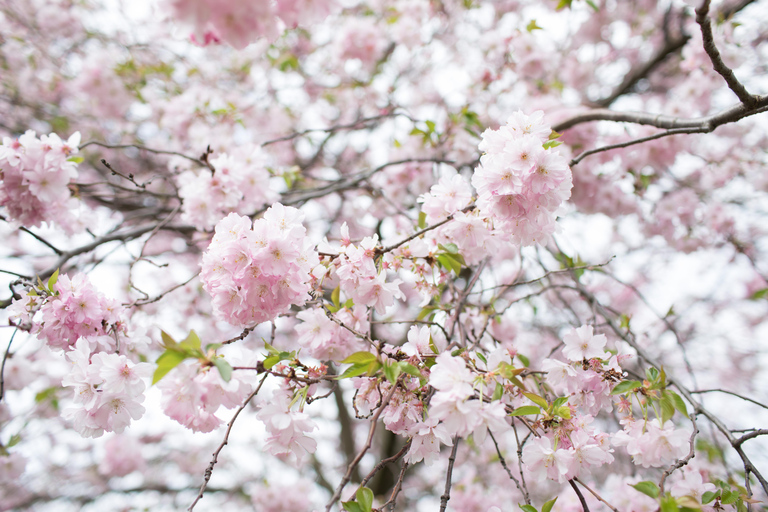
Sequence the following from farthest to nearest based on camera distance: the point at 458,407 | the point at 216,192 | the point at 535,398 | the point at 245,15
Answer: the point at 216,192 → the point at 535,398 → the point at 458,407 → the point at 245,15

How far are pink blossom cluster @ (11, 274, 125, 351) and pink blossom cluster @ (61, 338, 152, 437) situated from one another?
19 cm

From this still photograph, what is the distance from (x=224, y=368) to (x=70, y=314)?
922 mm

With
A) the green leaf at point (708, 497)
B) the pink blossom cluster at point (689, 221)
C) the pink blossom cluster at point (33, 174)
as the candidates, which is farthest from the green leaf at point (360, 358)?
the pink blossom cluster at point (689, 221)

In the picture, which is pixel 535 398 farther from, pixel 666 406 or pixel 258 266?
pixel 258 266

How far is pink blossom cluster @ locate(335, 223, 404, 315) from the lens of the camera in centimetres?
133

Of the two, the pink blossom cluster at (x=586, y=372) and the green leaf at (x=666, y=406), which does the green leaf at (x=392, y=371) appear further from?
the green leaf at (x=666, y=406)

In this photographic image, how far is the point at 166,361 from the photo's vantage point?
3.10ft

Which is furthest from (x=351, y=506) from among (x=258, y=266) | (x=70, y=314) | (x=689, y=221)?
(x=689, y=221)

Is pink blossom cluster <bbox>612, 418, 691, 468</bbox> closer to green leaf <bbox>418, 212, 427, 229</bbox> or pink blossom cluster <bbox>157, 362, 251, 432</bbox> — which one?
green leaf <bbox>418, 212, 427, 229</bbox>

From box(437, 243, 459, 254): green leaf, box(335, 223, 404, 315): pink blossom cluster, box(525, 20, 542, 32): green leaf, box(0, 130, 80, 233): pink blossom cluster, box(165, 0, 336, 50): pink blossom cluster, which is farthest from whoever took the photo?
box(525, 20, 542, 32): green leaf

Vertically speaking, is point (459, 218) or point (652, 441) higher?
point (459, 218)

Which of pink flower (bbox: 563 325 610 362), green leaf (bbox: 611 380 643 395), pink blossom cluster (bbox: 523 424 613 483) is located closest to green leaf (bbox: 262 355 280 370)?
pink blossom cluster (bbox: 523 424 613 483)

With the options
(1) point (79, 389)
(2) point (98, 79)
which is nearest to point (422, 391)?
(1) point (79, 389)

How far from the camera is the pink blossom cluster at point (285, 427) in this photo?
120 cm
